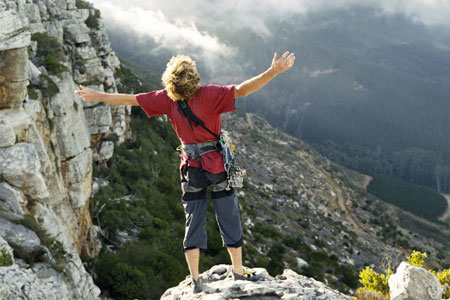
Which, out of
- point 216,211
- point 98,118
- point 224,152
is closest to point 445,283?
point 216,211

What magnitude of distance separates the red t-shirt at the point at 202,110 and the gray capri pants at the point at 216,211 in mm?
365

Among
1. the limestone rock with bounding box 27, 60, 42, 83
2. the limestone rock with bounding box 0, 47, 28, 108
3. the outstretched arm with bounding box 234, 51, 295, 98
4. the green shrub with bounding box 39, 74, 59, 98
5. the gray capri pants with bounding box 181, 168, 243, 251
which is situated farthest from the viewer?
the green shrub with bounding box 39, 74, 59, 98

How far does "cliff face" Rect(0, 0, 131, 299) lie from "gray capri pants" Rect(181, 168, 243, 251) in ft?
9.48

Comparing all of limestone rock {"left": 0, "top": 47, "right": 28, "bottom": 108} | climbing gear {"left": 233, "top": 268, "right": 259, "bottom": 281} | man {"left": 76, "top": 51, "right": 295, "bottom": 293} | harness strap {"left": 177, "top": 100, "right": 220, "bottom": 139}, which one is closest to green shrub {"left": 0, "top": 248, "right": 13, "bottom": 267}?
man {"left": 76, "top": 51, "right": 295, "bottom": 293}

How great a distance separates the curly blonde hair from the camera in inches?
189

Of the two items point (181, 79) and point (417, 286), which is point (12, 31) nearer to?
point (181, 79)

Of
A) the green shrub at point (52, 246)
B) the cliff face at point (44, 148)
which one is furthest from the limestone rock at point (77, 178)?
the green shrub at point (52, 246)

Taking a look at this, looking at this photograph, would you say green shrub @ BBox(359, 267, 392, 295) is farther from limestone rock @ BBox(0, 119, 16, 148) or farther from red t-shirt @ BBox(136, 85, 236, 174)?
limestone rock @ BBox(0, 119, 16, 148)

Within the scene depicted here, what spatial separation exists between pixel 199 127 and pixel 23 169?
640 cm

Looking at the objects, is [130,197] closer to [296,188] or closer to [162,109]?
[162,109]

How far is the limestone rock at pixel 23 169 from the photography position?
9.02 m

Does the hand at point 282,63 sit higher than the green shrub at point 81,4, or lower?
lower

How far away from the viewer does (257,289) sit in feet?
18.6

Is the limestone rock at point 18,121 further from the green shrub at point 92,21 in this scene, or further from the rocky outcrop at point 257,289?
the green shrub at point 92,21
